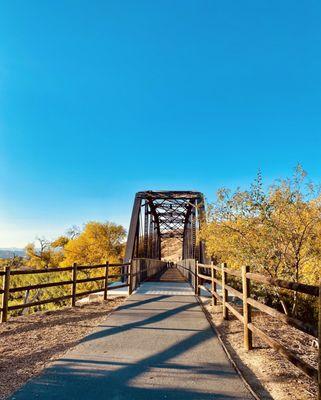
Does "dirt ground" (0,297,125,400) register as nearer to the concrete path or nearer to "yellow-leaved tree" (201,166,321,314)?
the concrete path

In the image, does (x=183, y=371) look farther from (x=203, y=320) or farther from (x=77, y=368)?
(x=203, y=320)

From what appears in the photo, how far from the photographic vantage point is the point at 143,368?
372cm

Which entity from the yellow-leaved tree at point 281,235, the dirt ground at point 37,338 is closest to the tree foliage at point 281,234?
the yellow-leaved tree at point 281,235

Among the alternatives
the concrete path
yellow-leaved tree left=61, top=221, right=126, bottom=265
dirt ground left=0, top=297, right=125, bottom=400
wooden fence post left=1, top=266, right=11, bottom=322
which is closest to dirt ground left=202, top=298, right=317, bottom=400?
the concrete path

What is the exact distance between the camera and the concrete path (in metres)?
3.07

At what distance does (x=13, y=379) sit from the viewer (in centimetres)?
353

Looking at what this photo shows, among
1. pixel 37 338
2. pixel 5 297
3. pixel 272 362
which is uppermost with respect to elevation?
pixel 5 297

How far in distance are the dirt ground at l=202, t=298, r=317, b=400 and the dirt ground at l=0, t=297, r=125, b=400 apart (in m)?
2.39

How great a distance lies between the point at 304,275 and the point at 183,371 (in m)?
5.10

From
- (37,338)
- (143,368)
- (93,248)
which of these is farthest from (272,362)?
(93,248)

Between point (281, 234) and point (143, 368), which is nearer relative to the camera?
point (143, 368)

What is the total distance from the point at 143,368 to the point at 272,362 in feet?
5.27

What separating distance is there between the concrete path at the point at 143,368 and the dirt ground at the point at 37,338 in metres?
0.26

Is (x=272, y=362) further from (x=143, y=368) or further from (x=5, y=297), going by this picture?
(x=5, y=297)
